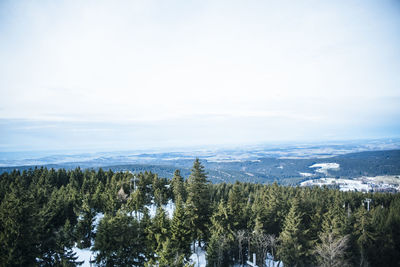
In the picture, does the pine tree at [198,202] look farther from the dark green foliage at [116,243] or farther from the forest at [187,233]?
the dark green foliage at [116,243]

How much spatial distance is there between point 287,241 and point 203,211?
523 inches

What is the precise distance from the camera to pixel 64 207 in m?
37.8

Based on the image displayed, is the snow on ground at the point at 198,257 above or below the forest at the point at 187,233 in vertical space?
below

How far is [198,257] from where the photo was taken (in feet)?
113

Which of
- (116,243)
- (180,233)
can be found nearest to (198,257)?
(180,233)

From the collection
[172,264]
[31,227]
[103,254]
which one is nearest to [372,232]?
[172,264]

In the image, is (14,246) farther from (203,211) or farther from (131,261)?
(203,211)

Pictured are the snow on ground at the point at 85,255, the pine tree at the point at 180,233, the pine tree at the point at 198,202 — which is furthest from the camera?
the pine tree at the point at 198,202

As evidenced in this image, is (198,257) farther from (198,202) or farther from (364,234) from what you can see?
(364,234)

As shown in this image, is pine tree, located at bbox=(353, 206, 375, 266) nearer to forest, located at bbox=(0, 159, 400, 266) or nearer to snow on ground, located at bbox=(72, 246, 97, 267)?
forest, located at bbox=(0, 159, 400, 266)

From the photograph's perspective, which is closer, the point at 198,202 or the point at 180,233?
the point at 180,233

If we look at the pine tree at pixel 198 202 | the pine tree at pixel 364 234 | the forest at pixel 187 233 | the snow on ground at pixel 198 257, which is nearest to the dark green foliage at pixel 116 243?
the forest at pixel 187 233

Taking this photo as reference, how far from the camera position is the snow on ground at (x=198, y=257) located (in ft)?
110

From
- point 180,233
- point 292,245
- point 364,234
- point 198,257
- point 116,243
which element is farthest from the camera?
point 364,234
